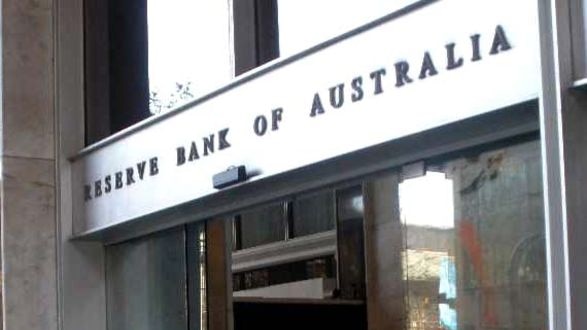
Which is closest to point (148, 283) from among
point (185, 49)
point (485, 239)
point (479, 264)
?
point (185, 49)

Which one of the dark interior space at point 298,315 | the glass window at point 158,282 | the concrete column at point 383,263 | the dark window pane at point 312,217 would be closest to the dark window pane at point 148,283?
the glass window at point 158,282

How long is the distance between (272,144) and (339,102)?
0.50m

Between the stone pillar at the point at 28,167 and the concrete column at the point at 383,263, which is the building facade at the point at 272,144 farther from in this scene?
the concrete column at the point at 383,263

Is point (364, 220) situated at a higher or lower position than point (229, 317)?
higher

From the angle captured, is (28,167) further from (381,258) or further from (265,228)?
(265,228)

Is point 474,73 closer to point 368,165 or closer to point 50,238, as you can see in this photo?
point 368,165

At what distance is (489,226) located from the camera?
15.2 feet

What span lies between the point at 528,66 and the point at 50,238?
376 centimetres

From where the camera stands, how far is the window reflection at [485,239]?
419cm

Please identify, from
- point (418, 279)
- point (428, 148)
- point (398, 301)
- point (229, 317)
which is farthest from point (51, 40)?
point (398, 301)

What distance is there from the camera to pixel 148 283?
6652 millimetres

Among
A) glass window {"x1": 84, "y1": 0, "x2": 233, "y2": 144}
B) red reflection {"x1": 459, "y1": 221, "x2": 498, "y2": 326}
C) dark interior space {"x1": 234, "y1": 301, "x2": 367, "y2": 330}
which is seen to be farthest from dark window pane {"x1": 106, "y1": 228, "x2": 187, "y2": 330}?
dark interior space {"x1": 234, "y1": 301, "x2": 367, "y2": 330}

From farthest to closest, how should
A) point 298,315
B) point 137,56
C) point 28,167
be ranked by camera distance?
1. point 298,315
2. point 137,56
3. point 28,167

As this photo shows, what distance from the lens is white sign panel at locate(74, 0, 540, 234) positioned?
381cm
